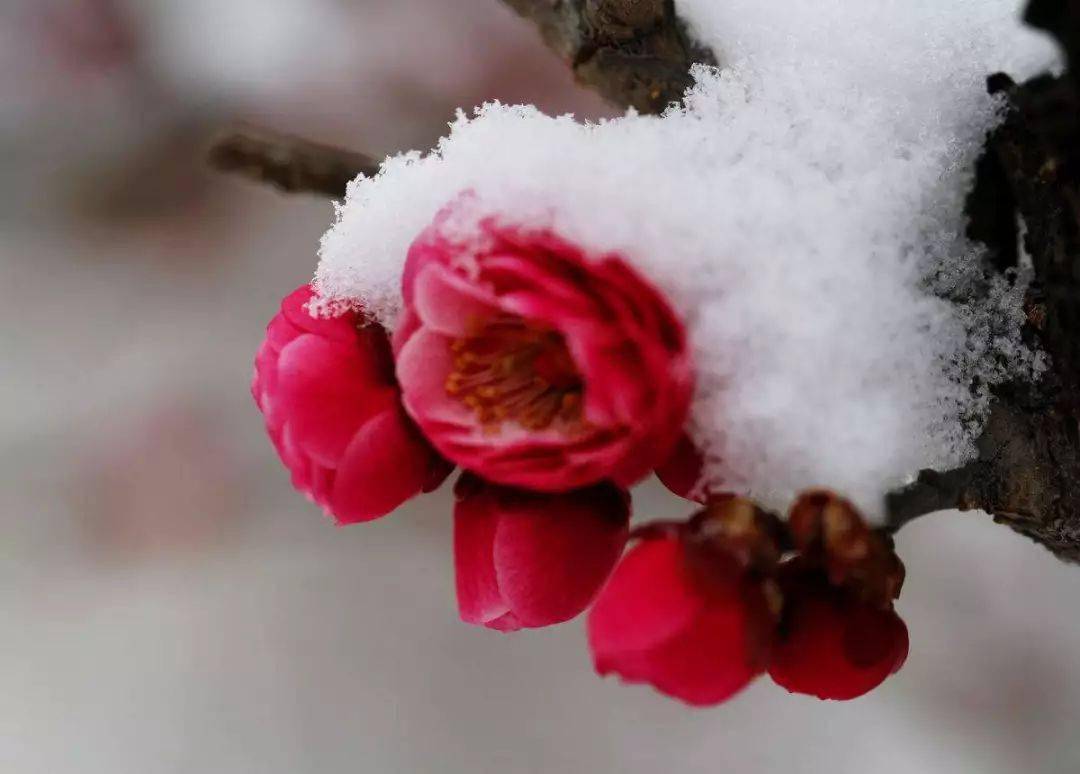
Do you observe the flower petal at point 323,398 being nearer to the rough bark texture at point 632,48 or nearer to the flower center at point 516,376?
the flower center at point 516,376

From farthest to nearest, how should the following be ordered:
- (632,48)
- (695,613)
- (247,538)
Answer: (247,538), (632,48), (695,613)

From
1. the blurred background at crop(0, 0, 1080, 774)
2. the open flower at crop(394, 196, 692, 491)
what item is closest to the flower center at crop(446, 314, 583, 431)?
the open flower at crop(394, 196, 692, 491)

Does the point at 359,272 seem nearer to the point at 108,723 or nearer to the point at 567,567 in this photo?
the point at 567,567

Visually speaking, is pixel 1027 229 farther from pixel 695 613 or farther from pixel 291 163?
pixel 291 163

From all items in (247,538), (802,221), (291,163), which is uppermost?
(802,221)

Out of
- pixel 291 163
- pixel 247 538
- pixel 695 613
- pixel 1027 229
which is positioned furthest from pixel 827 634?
pixel 247 538

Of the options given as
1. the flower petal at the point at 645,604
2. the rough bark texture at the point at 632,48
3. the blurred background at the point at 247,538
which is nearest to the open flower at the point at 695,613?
the flower petal at the point at 645,604

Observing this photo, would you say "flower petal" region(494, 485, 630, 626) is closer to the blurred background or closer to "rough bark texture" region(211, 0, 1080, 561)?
"rough bark texture" region(211, 0, 1080, 561)
